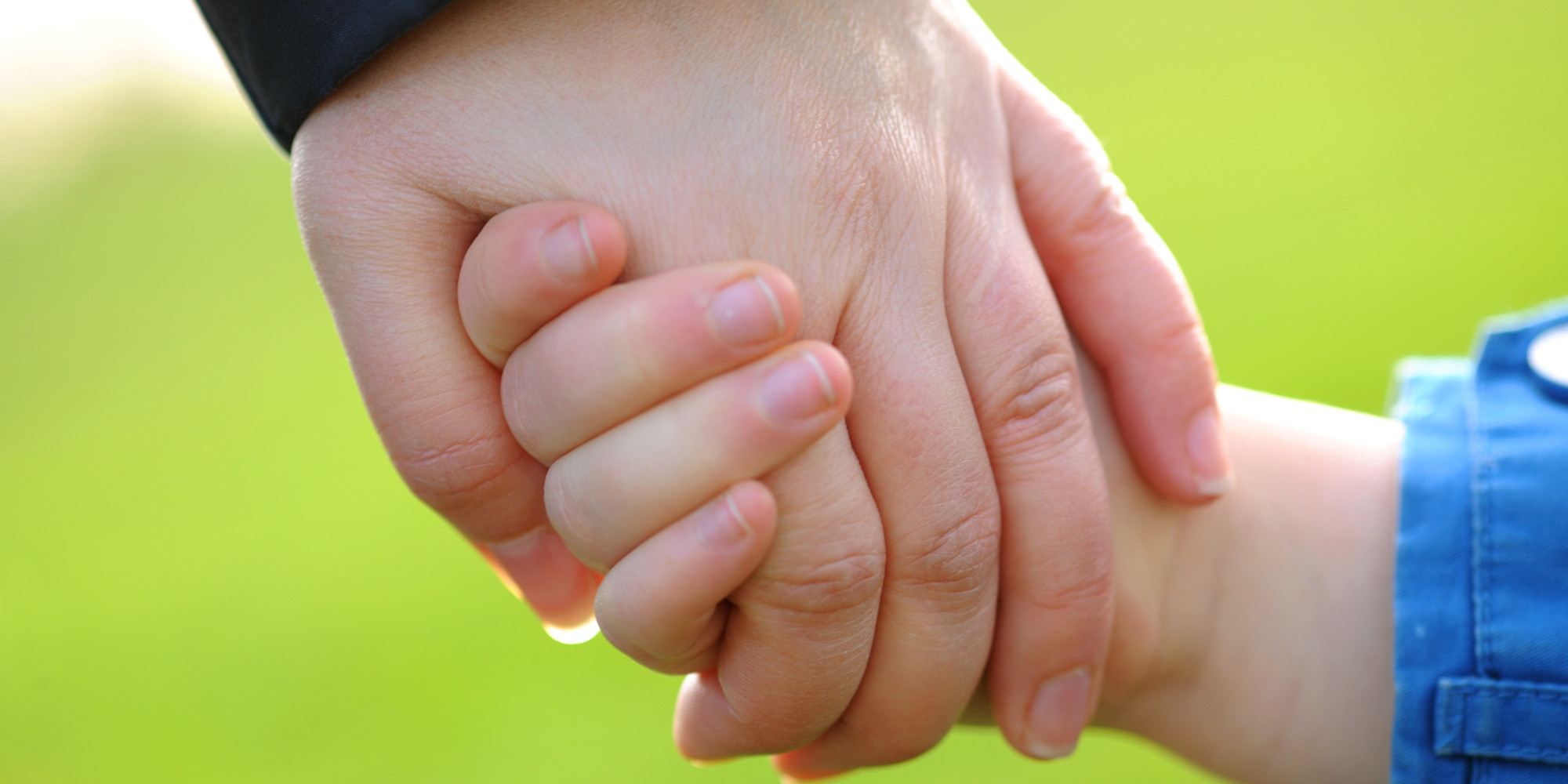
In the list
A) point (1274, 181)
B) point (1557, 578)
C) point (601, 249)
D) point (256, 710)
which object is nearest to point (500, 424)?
point (601, 249)

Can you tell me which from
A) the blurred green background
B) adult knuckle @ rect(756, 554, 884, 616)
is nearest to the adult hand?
adult knuckle @ rect(756, 554, 884, 616)

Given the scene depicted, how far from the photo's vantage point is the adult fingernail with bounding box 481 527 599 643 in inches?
28.7

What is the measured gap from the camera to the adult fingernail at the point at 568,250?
56 centimetres

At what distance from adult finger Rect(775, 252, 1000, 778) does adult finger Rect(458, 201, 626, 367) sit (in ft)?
0.50

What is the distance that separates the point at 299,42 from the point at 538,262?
7.3 inches

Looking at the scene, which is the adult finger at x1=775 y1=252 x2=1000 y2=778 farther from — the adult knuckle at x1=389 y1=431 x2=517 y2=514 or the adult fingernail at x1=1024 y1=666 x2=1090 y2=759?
the adult knuckle at x1=389 y1=431 x2=517 y2=514

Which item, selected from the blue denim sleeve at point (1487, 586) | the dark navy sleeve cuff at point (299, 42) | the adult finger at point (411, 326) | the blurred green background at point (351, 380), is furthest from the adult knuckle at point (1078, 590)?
the blurred green background at point (351, 380)

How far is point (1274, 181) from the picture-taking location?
2.82 meters

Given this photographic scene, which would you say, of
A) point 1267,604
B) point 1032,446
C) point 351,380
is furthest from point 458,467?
point 351,380

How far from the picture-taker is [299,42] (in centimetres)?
59

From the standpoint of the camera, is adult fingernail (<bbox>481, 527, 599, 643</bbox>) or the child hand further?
adult fingernail (<bbox>481, 527, 599, 643</bbox>)

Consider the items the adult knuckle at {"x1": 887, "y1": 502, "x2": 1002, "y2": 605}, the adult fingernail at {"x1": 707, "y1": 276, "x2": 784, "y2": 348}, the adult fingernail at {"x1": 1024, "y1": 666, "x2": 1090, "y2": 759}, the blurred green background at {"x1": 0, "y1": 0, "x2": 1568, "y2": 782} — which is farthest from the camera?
the blurred green background at {"x1": 0, "y1": 0, "x2": 1568, "y2": 782}

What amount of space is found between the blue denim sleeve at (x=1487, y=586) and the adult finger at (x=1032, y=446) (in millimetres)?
227

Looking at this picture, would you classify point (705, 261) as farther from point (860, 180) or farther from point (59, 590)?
point (59, 590)
